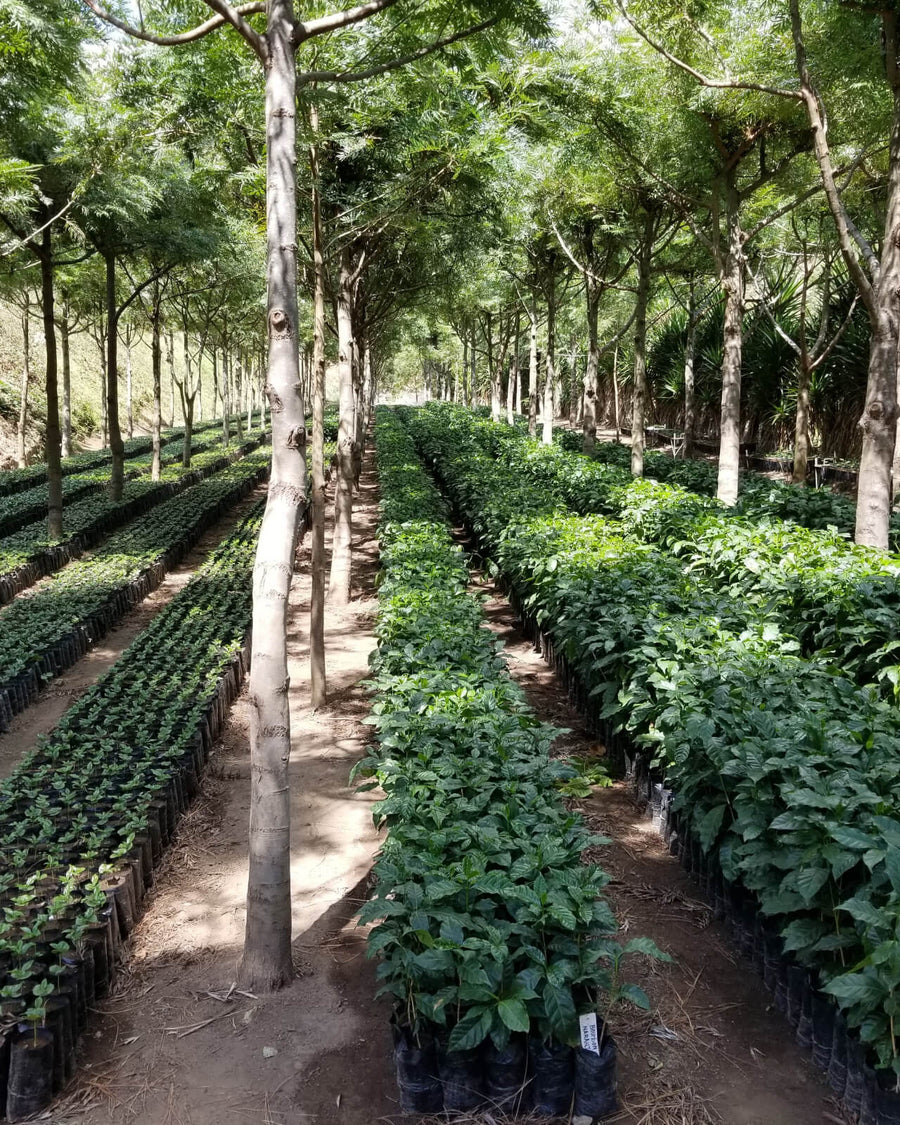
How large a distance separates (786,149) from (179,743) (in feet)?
38.0

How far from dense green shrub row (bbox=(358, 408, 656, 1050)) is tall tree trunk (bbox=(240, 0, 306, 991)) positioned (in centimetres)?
57

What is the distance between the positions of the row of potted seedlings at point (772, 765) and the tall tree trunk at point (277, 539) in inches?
82.8

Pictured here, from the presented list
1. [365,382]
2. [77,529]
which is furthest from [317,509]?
[365,382]

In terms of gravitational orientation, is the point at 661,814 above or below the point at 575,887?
below

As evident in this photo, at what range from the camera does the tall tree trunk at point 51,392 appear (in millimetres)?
11297

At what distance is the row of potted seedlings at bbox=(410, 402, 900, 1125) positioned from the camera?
2.90 metres

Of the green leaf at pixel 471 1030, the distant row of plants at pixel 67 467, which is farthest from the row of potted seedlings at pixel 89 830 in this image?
the distant row of plants at pixel 67 467

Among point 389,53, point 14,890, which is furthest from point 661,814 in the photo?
point 389,53

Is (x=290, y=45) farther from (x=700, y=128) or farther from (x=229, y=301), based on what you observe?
(x=229, y=301)

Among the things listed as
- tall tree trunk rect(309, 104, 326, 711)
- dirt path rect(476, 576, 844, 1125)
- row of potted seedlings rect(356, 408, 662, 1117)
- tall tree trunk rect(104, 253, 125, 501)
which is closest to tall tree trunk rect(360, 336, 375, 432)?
tall tree trunk rect(104, 253, 125, 501)

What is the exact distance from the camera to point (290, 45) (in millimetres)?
3604

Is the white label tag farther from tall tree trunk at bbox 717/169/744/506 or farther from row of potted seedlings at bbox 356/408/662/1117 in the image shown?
tall tree trunk at bbox 717/169/744/506

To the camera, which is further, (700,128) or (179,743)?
(700,128)

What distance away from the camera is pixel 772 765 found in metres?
3.49
